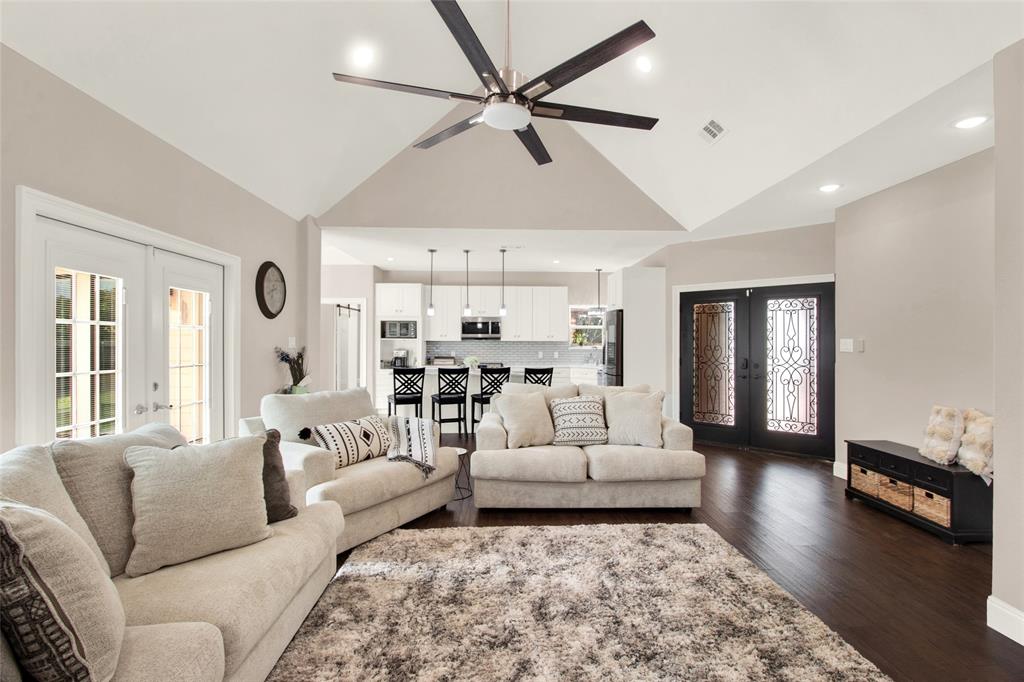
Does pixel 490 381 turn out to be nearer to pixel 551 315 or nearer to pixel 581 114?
pixel 551 315

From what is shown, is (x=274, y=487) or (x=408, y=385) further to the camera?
(x=408, y=385)

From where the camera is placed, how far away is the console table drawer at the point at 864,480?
3.63 m

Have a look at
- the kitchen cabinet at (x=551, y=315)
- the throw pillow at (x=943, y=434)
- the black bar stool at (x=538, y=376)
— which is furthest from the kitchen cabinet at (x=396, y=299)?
the throw pillow at (x=943, y=434)

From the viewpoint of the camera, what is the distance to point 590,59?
2.22 metres

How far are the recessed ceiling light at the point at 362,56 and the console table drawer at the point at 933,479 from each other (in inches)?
191

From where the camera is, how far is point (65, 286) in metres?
2.48

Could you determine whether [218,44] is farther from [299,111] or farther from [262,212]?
[262,212]

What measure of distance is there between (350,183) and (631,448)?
3867 mm

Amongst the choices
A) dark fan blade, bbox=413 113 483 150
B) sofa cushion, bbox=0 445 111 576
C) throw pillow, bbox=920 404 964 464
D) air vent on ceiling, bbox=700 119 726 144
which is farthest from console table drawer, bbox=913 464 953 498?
sofa cushion, bbox=0 445 111 576

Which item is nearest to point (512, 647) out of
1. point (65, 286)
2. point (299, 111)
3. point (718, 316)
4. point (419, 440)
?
point (419, 440)

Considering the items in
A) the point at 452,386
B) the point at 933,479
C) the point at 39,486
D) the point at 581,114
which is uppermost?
the point at 581,114

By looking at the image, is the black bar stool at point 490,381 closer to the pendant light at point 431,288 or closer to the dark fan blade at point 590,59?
the pendant light at point 431,288

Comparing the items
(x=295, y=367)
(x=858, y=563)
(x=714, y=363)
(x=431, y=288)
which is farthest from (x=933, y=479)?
(x=431, y=288)

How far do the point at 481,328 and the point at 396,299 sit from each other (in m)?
1.54
